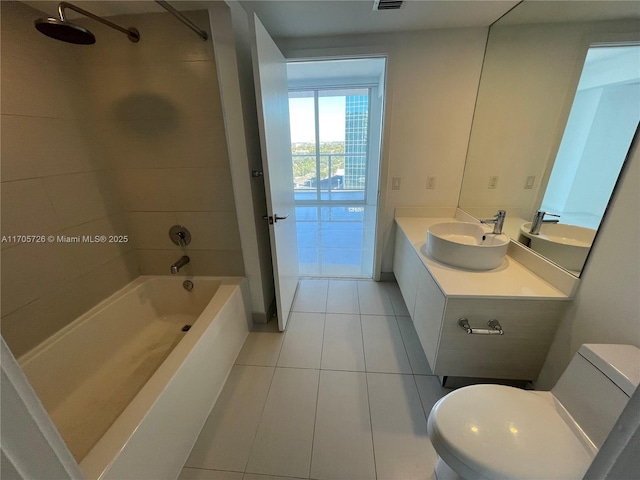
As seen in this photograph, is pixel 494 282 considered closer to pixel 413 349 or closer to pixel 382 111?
pixel 413 349

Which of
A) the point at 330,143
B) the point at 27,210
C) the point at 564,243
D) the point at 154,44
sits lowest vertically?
the point at 564,243

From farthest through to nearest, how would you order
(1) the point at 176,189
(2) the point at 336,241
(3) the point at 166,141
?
(2) the point at 336,241, (1) the point at 176,189, (3) the point at 166,141

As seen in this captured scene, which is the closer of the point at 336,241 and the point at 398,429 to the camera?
the point at 398,429

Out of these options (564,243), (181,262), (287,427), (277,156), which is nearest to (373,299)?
(287,427)

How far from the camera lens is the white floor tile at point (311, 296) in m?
2.16

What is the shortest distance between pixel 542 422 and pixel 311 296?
169cm

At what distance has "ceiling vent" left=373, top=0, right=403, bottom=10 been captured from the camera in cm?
141

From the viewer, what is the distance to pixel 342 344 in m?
1.77

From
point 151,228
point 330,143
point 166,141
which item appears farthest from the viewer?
point 330,143

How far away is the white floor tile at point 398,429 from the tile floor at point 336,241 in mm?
1275

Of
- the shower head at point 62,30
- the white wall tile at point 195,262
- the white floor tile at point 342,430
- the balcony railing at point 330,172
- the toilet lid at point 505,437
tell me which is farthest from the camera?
the balcony railing at point 330,172

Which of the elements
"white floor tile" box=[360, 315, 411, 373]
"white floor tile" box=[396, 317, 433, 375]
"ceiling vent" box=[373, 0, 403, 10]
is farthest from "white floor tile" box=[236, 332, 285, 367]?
"ceiling vent" box=[373, 0, 403, 10]

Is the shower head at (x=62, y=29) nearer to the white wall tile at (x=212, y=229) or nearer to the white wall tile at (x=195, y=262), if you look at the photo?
the white wall tile at (x=212, y=229)

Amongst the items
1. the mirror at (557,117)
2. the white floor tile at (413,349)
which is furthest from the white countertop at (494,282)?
the white floor tile at (413,349)
